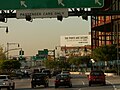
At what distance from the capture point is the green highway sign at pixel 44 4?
3247 cm

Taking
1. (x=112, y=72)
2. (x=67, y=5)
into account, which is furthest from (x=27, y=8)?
(x=112, y=72)

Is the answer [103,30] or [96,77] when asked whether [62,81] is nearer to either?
[96,77]

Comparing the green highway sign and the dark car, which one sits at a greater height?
the green highway sign

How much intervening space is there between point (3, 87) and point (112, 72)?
2391 inches

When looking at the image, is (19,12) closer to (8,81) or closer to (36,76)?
(8,81)

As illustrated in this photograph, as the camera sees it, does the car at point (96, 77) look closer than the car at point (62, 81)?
No

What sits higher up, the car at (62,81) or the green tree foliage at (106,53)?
the green tree foliage at (106,53)

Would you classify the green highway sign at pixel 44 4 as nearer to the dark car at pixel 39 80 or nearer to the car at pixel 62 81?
the car at pixel 62 81

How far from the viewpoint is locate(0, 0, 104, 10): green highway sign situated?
107 feet

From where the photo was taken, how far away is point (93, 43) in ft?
520

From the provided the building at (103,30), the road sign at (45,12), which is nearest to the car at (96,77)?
the road sign at (45,12)

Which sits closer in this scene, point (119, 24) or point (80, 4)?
point (80, 4)

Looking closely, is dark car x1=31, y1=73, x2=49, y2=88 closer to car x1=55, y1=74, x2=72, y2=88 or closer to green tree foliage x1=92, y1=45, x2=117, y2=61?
car x1=55, y1=74, x2=72, y2=88

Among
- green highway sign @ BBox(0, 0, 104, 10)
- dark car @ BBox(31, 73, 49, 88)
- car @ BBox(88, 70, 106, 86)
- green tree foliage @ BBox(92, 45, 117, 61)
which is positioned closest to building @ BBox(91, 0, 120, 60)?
green tree foliage @ BBox(92, 45, 117, 61)
